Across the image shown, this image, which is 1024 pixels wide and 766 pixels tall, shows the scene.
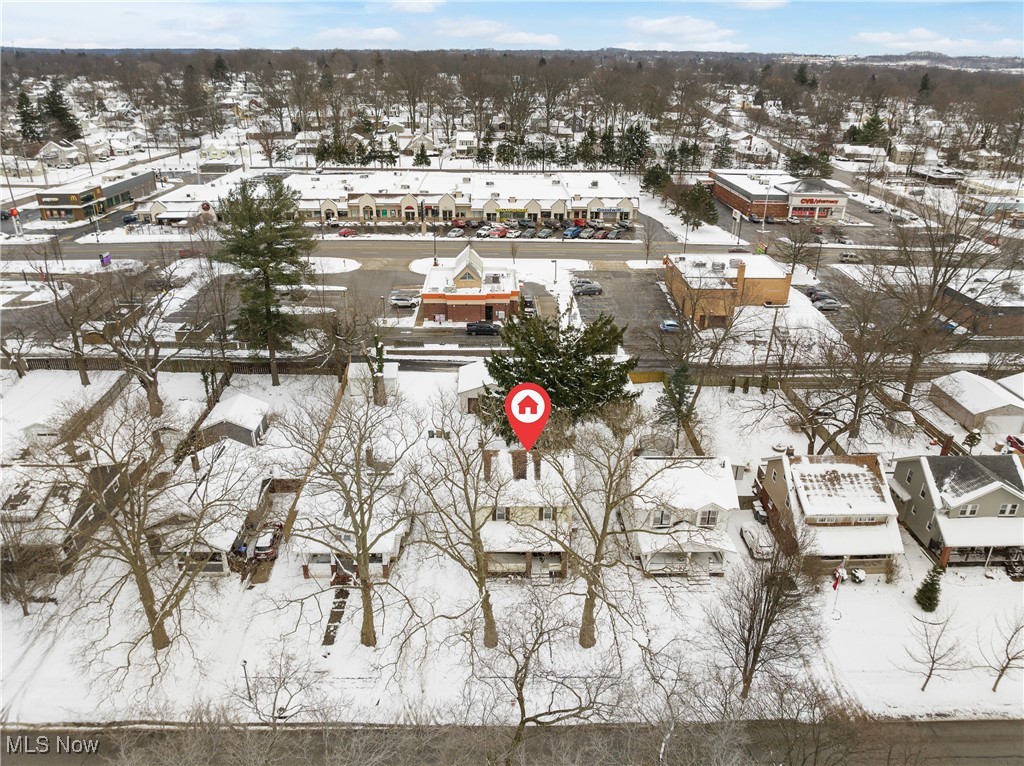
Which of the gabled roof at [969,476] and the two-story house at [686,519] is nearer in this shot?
the two-story house at [686,519]

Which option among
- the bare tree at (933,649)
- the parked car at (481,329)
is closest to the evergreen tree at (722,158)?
the parked car at (481,329)

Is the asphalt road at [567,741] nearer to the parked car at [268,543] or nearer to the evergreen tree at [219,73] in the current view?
the parked car at [268,543]

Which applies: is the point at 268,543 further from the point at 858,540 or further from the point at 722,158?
the point at 722,158

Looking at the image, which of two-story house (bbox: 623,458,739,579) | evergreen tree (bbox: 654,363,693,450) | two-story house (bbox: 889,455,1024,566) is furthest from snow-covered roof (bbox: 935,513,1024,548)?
evergreen tree (bbox: 654,363,693,450)

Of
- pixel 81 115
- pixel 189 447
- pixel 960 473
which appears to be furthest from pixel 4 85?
pixel 960 473

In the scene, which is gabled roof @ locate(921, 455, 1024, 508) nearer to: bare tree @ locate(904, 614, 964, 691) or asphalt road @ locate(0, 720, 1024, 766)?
bare tree @ locate(904, 614, 964, 691)

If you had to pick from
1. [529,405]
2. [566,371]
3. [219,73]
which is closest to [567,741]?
[529,405]
